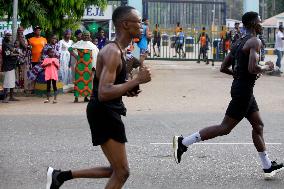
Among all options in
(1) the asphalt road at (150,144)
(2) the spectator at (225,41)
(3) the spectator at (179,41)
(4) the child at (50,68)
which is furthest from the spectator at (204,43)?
(4) the child at (50,68)

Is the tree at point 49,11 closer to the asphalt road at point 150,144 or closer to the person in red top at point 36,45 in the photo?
the person in red top at point 36,45

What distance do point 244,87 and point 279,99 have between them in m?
8.86

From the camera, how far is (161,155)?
28.6ft

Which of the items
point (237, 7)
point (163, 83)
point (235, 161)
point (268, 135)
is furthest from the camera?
point (237, 7)

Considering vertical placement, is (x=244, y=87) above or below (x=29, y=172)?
above

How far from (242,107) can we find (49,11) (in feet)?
36.3

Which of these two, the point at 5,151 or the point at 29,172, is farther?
the point at 5,151

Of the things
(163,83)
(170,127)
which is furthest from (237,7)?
(170,127)

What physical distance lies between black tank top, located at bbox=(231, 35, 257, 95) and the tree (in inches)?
401

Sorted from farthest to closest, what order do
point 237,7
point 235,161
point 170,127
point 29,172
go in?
point 237,7 → point 170,127 → point 235,161 → point 29,172

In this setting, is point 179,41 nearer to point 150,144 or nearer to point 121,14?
point 150,144

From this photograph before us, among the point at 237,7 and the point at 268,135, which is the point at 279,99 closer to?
the point at 268,135

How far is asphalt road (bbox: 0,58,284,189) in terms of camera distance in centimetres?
A: 736

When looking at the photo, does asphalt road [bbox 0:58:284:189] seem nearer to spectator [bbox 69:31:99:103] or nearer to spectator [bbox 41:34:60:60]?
spectator [bbox 69:31:99:103]
